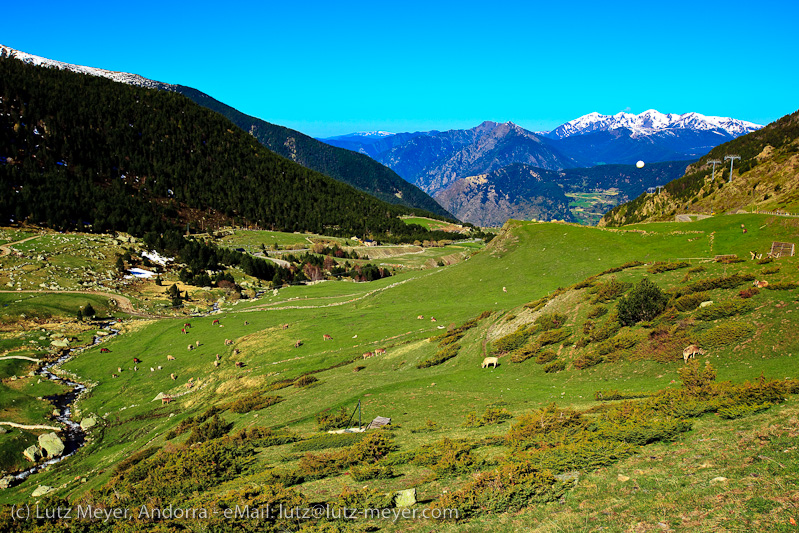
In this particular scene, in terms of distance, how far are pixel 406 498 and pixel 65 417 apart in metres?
36.7

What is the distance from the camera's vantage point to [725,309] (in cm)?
2122

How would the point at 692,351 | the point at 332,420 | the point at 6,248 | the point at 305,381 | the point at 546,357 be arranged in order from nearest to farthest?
the point at 692,351
the point at 332,420
the point at 546,357
the point at 305,381
the point at 6,248

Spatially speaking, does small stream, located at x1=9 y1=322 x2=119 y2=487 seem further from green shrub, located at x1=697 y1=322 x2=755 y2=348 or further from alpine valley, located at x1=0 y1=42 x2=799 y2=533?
green shrub, located at x1=697 y1=322 x2=755 y2=348

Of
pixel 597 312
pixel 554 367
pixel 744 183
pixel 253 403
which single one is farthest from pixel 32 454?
pixel 744 183

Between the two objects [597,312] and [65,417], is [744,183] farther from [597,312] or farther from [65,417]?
[65,417]

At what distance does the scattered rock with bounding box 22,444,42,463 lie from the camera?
2939 cm

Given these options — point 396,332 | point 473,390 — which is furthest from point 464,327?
point 473,390

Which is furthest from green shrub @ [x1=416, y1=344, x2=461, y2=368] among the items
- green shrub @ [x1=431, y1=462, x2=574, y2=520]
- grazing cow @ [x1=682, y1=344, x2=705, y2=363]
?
green shrub @ [x1=431, y1=462, x2=574, y2=520]

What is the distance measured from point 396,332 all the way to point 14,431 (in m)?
30.9

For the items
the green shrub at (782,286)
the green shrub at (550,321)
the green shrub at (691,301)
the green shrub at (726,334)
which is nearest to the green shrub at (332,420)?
the green shrub at (550,321)

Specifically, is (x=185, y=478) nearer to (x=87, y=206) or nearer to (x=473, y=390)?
(x=473, y=390)

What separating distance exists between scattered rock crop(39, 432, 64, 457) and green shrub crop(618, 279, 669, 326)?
39.1 m

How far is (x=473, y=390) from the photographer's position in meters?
24.6

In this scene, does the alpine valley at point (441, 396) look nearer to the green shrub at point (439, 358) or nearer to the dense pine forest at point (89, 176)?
the green shrub at point (439, 358)
